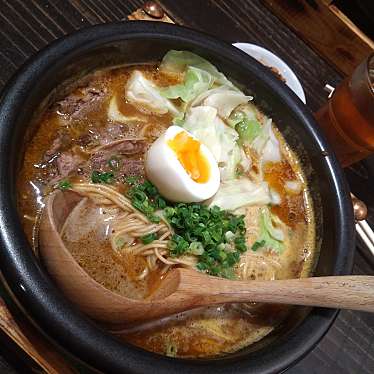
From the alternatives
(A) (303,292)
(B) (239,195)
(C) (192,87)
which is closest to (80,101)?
(C) (192,87)

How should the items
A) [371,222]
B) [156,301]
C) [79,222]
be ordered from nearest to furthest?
[156,301]
[79,222]
[371,222]

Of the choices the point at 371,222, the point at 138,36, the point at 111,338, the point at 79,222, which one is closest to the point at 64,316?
the point at 111,338

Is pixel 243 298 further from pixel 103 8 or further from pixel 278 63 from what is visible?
pixel 103 8

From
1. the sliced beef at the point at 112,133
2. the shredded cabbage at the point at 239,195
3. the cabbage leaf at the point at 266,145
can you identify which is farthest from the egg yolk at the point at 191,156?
the cabbage leaf at the point at 266,145

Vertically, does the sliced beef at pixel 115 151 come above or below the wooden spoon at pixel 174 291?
above

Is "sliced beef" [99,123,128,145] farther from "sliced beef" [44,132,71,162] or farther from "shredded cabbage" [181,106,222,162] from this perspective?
"shredded cabbage" [181,106,222,162]

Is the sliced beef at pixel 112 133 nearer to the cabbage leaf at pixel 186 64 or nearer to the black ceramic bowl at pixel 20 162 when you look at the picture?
the black ceramic bowl at pixel 20 162

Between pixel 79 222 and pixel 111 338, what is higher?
pixel 79 222

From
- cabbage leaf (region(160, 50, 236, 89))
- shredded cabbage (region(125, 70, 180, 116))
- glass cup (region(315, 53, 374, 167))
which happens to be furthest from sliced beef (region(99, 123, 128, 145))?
glass cup (region(315, 53, 374, 167))
